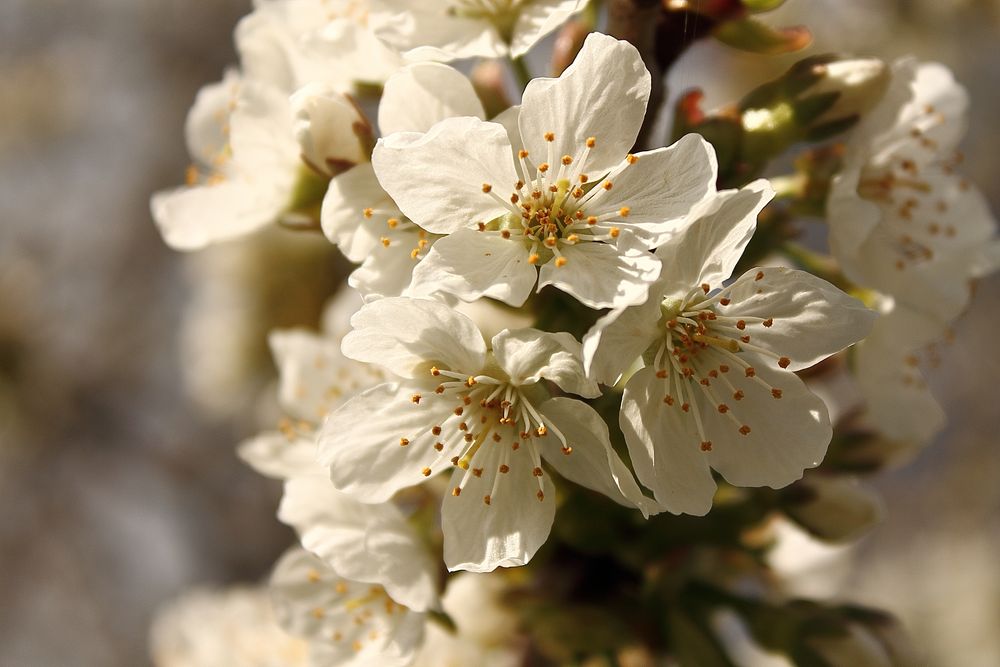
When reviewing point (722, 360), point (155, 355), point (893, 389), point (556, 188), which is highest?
point (556, 188)

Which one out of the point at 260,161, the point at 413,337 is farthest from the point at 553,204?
the point at 260,161

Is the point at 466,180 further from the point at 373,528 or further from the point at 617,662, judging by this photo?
the point at 617,662

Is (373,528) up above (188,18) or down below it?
above

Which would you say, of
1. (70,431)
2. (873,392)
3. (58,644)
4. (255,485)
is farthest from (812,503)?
(58,644)

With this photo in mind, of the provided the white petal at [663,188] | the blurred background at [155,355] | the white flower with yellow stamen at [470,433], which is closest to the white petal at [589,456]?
the white flower with yellow stamen at [470,433]

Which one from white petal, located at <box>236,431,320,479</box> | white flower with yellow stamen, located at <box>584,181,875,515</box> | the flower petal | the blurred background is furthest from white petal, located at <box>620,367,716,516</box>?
the blurred background

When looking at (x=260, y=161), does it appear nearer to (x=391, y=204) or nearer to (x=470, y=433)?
(x=391, y=204)
